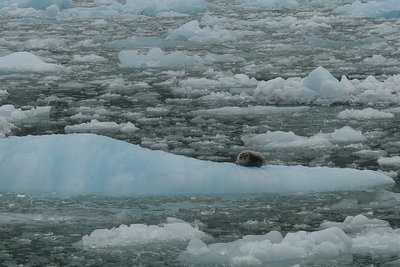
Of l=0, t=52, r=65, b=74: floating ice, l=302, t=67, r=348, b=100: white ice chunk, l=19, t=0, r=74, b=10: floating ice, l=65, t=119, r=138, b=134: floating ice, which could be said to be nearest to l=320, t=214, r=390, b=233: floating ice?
l=65, t=119, r=138, b=134: floating ice

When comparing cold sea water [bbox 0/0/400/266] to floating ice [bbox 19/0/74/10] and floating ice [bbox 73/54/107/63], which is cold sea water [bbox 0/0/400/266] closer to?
floating ice [bbox 73/54/107/63]

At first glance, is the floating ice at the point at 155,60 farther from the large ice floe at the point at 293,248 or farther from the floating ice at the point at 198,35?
the large ice floe at the point at 293,248

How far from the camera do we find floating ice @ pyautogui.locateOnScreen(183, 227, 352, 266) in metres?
5.26

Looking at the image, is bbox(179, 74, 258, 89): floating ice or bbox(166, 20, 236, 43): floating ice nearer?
bbox(179, 74, 258, 89): floating ice

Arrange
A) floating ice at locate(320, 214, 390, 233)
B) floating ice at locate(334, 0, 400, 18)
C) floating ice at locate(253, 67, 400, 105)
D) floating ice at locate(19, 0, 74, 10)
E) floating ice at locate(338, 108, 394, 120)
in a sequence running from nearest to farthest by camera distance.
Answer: floating ice at locate(320, 214, 390, 233) < floating ice at locate(338, 108, 394, 120) < floating ice at locate(253, 67, 400, 105) < floating ice at locate(334, 0, 400, 18) < floating ice at locate(19, 0, 74, 10)

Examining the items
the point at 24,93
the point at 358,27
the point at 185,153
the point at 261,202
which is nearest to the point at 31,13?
the point at 358,27

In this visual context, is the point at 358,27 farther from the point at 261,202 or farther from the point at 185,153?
the point at 261,202

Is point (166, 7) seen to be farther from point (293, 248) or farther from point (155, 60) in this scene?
point (293, 248)

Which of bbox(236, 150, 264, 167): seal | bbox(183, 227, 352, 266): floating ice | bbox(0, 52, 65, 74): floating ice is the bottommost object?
bbox(183, 227, 352, 266): floating ice

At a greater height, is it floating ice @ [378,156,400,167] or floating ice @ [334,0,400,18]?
Answer: floating ice @ [334,0,400,18]

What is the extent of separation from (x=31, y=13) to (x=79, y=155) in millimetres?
20867

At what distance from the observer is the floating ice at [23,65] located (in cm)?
1459

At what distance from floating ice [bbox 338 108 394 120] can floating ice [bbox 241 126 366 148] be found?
119cm

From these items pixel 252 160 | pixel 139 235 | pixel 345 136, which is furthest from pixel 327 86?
pixel 139 235
